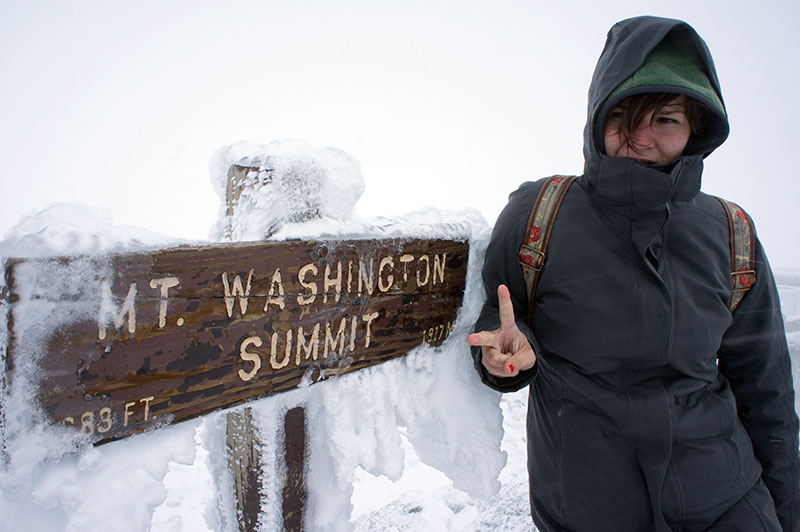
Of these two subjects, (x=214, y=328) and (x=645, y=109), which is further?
(x=645, y=109)

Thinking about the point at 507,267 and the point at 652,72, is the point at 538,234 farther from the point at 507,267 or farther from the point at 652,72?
the point at 652,72

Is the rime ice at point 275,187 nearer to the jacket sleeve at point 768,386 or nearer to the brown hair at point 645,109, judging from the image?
the brown hair at point 645,109

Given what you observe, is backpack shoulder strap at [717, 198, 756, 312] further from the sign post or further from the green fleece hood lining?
the sign post

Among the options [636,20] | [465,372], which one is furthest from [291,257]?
[636,20]

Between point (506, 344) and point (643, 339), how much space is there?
34cm

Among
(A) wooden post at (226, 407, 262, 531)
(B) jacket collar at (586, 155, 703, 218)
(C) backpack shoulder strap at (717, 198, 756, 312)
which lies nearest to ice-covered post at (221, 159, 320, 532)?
(A) wooden post at (226, 407, 262, 531)

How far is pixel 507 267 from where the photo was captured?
1211mm

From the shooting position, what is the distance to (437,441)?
4.24ft

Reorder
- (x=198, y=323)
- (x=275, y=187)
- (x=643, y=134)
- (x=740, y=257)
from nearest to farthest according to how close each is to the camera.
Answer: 1. (x=198, y=323)
2. (x=275, y=187)
3. (x=643, y=134)
4. (x=740, y=257)

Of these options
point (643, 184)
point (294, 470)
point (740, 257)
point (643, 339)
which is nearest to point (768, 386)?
point (740, 257)

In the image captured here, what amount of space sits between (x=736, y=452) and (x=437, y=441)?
81 centimetres

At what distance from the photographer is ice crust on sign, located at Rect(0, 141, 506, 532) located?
61 cm

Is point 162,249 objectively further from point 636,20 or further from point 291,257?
point 636,20

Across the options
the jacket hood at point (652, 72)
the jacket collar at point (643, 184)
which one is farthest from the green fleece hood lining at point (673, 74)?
the jacket collar at point (643, 184)
